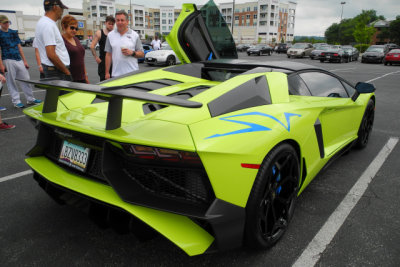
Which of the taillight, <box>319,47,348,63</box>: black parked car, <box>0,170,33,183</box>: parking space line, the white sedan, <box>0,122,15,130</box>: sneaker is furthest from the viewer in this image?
<box>319,47,348,63</box>: black parked car

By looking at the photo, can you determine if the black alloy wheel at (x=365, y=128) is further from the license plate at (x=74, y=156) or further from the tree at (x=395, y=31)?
the tree at (x=395, y=31)

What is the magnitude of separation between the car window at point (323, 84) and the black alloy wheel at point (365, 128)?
2.40 feet

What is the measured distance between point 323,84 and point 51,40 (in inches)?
132

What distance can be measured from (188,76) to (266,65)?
3.14 ft

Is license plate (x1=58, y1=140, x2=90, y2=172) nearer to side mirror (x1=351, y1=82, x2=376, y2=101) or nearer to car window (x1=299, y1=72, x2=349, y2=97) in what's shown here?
car window (x1=299, y1=72, x2=349, y2=97)

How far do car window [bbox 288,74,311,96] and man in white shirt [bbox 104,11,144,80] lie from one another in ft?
9.34

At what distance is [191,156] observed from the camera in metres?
1.48

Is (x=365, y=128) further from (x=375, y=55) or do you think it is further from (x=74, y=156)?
(x=375, y=55)

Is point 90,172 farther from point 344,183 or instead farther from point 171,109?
point 344,183

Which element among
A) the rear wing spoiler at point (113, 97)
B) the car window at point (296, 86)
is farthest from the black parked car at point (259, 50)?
the rear wing spoiler at point (113, 97)

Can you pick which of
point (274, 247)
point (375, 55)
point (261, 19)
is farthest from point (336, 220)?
point (261, 19)

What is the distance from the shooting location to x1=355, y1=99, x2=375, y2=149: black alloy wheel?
372 cm

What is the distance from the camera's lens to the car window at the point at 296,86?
2455 millimetres

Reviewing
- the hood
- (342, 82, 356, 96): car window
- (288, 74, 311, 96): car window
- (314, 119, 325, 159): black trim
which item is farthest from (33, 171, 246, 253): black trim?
the hood
